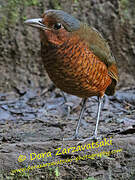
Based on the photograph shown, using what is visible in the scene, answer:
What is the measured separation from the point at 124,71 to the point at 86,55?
4.03 metres

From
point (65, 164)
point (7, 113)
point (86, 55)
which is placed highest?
point (86, 55)

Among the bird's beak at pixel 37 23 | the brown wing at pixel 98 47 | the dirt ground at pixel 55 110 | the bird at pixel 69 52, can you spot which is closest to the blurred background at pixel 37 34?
the dirt ground at pixel 55 110

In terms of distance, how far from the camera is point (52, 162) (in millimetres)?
3611

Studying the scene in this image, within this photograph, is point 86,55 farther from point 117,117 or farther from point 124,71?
point 124,71

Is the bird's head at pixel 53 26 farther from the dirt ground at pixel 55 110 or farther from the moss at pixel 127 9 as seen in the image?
the moss at pixel 127 9

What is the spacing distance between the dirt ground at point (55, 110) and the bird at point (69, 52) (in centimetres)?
70

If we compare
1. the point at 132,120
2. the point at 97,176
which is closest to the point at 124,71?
the point at 132,120

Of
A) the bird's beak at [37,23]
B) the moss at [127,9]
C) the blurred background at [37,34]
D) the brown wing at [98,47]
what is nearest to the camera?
the bird's beak at [37,23]

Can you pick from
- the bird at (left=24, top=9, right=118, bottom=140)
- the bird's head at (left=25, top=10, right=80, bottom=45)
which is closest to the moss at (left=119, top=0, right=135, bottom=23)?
the bird at (left=24, top=9, right=118, bottom=140)

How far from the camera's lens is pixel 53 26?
12.9 feet

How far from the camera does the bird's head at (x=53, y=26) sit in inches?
154

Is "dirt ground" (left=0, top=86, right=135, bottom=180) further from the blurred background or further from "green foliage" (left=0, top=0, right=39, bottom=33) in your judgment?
"green foliage" (left=0, top=0, right=39, bottom=33)

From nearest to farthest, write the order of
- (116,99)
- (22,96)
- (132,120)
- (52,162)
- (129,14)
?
1. (52,162)
2. (132,120)
3. (116,99)
4. (22,96)
5. (129,14)

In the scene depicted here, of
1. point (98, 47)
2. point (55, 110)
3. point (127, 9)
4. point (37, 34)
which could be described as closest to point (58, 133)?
point (98, 47)
